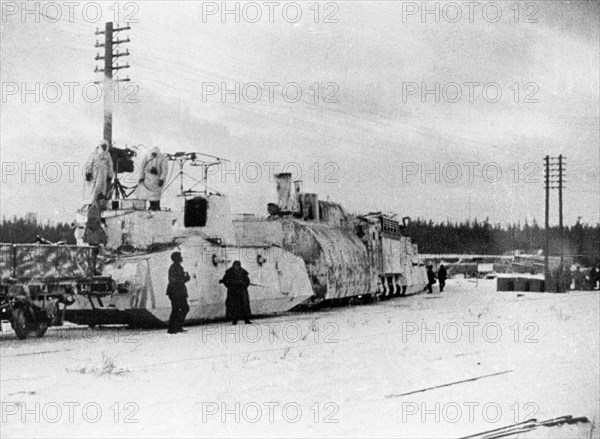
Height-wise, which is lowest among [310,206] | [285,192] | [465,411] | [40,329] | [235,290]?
[465,411]

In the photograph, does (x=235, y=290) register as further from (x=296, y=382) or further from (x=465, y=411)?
(x=465, y=411)

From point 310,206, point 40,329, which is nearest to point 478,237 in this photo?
Result: point 310,206

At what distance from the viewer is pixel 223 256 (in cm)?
1795

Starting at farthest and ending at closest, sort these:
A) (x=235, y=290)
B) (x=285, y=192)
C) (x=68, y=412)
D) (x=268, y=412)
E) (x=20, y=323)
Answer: (x=285, y=192)
(x=235, y=290)
(x=20, y=323)
(x=268, y=412)
(x=68, y=412)

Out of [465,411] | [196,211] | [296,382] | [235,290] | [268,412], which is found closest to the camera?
[268,412]

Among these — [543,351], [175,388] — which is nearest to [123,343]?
[175,388]

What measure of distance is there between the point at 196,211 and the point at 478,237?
179ft

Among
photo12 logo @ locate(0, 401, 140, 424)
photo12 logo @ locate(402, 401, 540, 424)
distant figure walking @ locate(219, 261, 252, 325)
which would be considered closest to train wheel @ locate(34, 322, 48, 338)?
distant figure walking @ locate(219, 261, 252, 325)

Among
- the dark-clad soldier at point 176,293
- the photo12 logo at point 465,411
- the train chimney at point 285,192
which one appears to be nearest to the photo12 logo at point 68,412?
the photo12 logo at point 465,411

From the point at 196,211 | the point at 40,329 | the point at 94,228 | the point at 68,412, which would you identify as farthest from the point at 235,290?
the point at 68,412

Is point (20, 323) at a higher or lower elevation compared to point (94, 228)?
lower

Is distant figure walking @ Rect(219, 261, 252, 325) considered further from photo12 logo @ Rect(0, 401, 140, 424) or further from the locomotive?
photo12 logo @ Rect(0, 401, 140, 424)

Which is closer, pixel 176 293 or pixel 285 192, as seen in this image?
pixel 176 293

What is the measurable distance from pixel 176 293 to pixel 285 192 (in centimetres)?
1106
